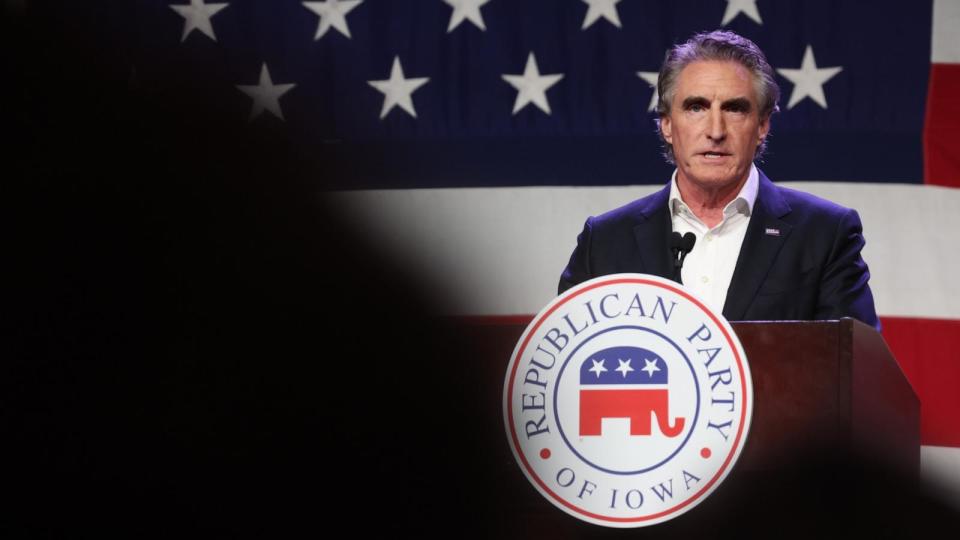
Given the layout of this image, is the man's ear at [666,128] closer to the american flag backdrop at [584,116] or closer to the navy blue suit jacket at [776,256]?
the navy blue suit jacket at [776,256]

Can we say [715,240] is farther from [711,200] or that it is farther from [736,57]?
[736,57]

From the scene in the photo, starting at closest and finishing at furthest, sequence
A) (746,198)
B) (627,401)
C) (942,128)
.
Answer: (627,401) → (746,198) → (942,128)

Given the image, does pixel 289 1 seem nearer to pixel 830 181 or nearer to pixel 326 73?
pixel 326 73

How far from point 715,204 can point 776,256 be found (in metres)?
0.25

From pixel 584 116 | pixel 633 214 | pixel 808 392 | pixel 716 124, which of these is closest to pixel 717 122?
pixel 716 124

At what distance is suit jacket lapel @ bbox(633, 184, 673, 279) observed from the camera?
2.12 meters

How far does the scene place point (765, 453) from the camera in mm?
1352

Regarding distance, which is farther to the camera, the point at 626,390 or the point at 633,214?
the point at 633,214

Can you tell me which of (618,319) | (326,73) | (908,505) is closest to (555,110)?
(326,73)

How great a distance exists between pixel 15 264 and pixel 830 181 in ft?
9.00

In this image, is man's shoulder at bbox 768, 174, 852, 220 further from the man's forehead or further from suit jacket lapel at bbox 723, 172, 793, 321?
the man's forehead

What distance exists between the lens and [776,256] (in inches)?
79.0

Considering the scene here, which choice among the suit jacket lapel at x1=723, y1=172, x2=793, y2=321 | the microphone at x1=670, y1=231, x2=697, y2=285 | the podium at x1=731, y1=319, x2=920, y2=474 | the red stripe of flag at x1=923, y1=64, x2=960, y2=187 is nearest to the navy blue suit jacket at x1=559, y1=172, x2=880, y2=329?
the suit jacket lapel at x1=723, y1=172, x2=793, y2=321

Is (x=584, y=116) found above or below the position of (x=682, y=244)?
above
